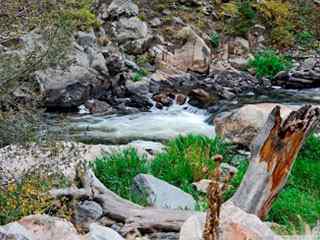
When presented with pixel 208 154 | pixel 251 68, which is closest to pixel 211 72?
pixel 251 68

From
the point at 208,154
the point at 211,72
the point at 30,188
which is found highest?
the point at 30,188

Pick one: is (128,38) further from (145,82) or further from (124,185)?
(124,185)

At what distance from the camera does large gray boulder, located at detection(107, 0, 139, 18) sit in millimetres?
15500

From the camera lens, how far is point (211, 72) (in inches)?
597

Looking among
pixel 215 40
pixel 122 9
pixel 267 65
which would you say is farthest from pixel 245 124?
pixel 215 40

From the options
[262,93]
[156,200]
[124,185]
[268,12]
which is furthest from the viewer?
[268,12]

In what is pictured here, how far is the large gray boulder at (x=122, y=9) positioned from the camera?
1550cm

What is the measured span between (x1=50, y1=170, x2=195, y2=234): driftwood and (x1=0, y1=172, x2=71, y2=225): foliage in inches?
9.0

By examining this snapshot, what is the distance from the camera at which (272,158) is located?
5.52m

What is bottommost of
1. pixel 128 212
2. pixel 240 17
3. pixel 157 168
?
pixel 240 17

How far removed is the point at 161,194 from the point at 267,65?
999 centimetres

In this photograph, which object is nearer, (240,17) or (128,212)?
(128,212)

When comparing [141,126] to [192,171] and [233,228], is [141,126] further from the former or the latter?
[233,228]

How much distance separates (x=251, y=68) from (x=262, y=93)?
1701 millimetres
